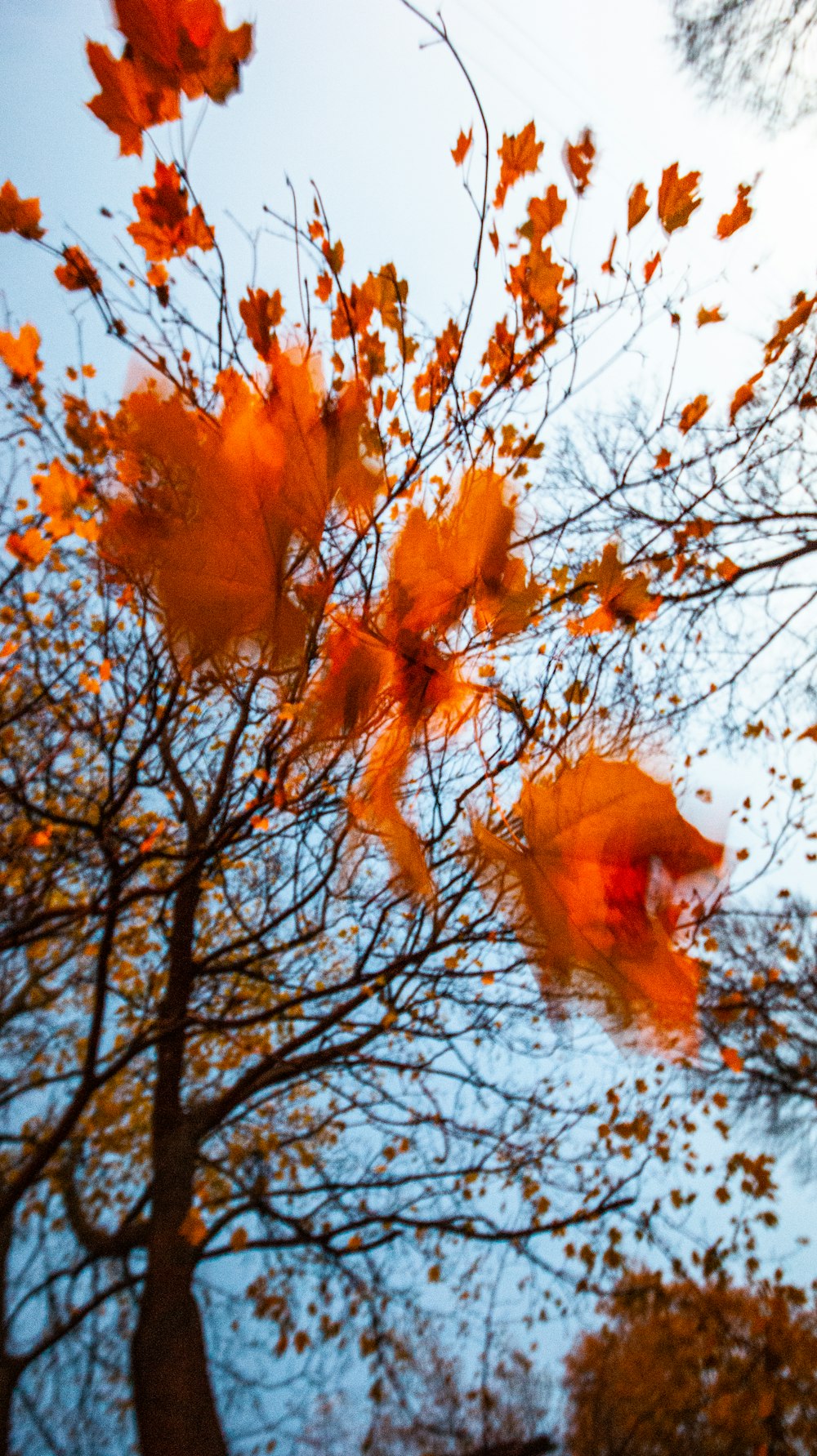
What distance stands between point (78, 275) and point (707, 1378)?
7.94 meters

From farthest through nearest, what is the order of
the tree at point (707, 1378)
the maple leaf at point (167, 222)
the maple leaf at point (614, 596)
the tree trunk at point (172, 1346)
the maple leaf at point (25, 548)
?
the tree at point (707, 1378) → the tree trunk at point (172, 1346) → the maple leaf at point (25, 548) → the maple leaf at point (614, 596) → the maple leaf at point (167, 222)

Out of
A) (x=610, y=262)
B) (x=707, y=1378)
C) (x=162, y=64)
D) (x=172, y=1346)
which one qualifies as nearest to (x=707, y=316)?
→ (x=610, y=262)

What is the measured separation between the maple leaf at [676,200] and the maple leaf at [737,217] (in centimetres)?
10

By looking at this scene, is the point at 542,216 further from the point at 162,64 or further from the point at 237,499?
the point at 237,499

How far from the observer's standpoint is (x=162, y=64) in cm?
94

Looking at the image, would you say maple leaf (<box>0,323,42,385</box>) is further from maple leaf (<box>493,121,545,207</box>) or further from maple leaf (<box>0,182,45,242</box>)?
maple leaf (<box>493,121,545,207</box>)

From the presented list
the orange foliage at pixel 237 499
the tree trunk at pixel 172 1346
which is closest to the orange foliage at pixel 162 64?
the orange foliage at pixel 237 499

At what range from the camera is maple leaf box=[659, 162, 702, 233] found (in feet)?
4.13

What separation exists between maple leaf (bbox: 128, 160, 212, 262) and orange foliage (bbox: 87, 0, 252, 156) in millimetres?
223

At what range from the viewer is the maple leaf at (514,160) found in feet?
4.75

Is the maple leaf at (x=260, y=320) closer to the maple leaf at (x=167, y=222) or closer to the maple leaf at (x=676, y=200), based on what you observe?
the maple leaf at (x=167, y=222)

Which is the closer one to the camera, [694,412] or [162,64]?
[162,64]

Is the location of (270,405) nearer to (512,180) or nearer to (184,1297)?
(512,180)

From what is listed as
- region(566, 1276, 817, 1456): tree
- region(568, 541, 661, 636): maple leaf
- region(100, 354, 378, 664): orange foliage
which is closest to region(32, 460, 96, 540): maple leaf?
region(100, 354, 378, 664): orange foliage
